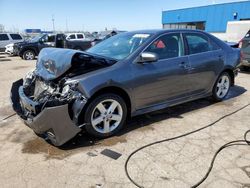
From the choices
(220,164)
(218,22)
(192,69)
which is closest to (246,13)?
(218,22)

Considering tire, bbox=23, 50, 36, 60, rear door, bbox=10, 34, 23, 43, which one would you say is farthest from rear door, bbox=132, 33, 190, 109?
rear door, bbox=10, 34, 23, 43

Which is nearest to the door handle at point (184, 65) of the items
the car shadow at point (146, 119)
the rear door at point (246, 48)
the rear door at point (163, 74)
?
the rear door at point (163, 74)

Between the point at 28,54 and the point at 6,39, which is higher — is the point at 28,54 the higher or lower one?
the lower one

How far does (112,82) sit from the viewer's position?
12.2 feet

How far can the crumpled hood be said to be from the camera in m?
3.54

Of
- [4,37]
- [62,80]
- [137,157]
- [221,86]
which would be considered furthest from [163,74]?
[4,37]

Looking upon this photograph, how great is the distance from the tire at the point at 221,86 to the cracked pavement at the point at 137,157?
94 cm

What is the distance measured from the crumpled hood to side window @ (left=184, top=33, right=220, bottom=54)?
232 cm

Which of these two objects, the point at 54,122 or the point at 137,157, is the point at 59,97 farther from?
the point at 137,157

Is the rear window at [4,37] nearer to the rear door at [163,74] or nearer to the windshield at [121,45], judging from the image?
Result: the windshield at [121,45]

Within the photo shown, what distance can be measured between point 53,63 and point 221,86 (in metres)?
3.80

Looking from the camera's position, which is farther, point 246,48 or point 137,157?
point 246,48

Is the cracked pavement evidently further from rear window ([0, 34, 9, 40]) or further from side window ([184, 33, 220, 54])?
rear window ([0, 34, 9, 40])

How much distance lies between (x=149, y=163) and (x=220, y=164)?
35.0 inches
